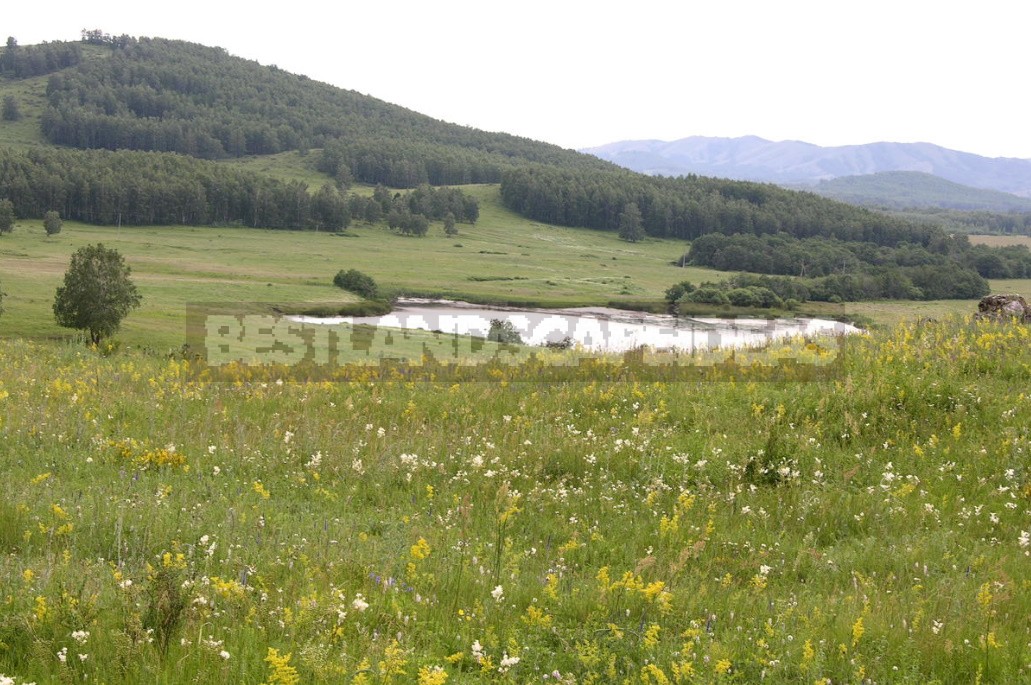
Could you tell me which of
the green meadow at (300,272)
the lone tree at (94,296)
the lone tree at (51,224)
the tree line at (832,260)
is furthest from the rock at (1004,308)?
the tree line at (832,260)

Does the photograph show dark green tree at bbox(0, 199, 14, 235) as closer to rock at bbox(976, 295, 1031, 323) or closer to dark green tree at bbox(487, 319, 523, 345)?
dark green tree at bbox(487, 319, 523, 345)

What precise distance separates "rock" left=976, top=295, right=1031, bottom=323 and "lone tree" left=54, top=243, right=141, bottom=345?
61856mm

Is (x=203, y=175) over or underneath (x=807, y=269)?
over

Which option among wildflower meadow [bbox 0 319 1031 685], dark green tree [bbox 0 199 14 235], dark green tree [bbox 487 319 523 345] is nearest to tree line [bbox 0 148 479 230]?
dark green tree [bbox 0 199 14 235]

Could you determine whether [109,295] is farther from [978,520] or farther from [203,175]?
[203,175]

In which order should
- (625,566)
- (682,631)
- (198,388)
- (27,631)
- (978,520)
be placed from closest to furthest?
(27,631) → (682,631) → (625,566) → (978,520) → (198,388)

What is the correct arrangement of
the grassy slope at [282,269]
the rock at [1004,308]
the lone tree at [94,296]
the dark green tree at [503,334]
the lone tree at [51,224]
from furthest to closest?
the lone tree at [51,224] → the grassy slope at [282,269] → the dark green tree at [503,334] → the lone tree at [94,296] → the rock at [1004,308]

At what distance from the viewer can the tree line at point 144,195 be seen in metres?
168

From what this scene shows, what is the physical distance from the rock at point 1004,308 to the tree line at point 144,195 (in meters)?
184

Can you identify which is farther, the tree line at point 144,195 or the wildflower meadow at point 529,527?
the tree line at point 144,195

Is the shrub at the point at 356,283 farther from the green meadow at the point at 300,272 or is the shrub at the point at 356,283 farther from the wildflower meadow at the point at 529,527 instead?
the wildflower meadow at the point at 529,527

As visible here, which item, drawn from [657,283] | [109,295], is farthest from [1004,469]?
[657,283]

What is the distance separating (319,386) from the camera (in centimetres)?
1182

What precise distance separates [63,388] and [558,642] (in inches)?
364
